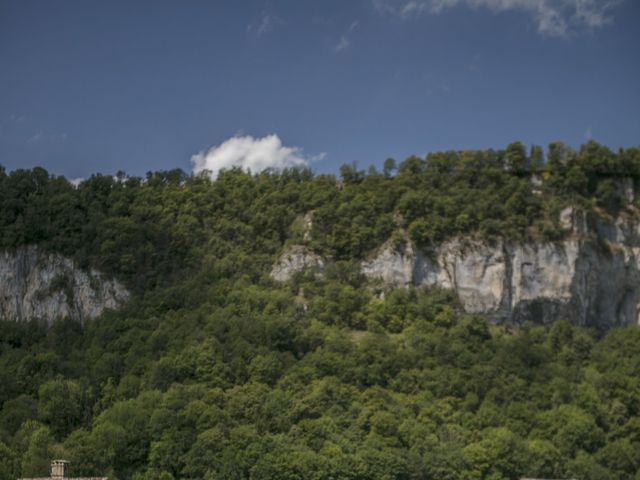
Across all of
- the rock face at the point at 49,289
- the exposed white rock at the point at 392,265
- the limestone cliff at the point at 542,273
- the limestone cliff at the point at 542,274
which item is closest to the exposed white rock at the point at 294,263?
the exposed white rock at the point at 392,265

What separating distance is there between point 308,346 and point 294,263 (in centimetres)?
1624

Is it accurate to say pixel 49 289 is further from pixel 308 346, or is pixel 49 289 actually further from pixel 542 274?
pixel 542 274

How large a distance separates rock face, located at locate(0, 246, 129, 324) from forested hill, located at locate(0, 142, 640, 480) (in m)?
1.32

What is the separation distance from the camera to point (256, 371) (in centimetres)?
10369

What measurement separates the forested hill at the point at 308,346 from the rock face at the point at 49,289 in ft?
4.33

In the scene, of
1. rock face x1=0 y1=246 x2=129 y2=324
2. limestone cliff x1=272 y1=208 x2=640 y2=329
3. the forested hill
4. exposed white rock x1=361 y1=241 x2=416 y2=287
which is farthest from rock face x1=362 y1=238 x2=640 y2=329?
rock face x1=0 y1=246 x2=129 y2=324

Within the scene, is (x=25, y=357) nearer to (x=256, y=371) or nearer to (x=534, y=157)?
(x=256, y=371)

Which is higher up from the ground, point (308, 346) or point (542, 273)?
point (542, 273)

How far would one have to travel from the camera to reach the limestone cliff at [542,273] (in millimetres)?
118812

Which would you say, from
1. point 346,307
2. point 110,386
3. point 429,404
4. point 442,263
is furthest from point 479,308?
point 110,386

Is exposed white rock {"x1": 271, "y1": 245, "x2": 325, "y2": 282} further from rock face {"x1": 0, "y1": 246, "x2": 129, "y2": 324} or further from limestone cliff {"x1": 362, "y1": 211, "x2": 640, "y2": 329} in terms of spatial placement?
rock face {"x1": 0, "y1": 246, "x2": 129, "y2": 324}

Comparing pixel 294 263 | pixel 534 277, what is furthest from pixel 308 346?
pixel 534 277

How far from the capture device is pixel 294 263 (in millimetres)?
125250

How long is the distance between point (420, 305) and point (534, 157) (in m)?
24.1
